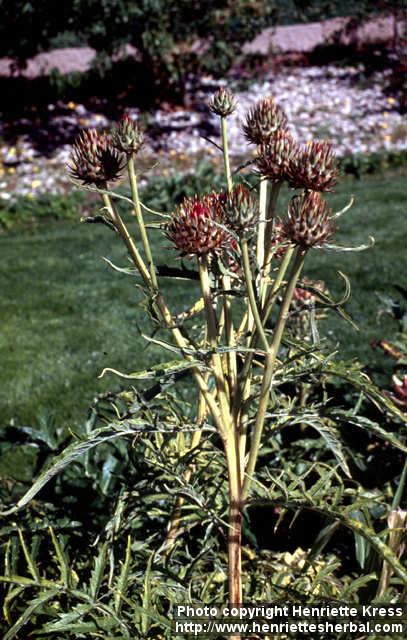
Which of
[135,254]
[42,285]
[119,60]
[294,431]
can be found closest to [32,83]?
[119,60]

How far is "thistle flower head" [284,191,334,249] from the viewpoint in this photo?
3.43 feet

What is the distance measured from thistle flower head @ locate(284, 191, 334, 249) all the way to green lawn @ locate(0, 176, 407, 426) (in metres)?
1.93

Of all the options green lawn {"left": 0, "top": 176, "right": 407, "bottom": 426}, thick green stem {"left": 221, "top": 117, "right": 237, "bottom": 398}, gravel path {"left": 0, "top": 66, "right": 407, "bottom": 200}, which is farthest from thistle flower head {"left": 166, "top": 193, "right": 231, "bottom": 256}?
gravel path {"left": 0, "top": 66, "right": 407, "bottom": 200}

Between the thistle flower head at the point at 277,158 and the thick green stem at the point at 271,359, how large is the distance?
13cm

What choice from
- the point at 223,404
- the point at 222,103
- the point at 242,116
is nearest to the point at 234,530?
the point at 223,404

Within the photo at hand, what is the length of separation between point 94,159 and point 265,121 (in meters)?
0.28

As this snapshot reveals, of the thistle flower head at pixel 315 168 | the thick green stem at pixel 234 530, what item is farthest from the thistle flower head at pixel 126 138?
the thick green stem at pixel 234 530

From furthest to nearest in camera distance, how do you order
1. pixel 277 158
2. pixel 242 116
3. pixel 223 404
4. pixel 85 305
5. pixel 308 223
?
1. pixel 242 116
2. pixel 85 305
3. pixel 223 404
4. pixel 277 158
5. pixel 308 223

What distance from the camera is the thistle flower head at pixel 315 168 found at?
3.55 ft

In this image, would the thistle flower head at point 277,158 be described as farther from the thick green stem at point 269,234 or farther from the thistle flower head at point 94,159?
the thistle flower head at point 94,159

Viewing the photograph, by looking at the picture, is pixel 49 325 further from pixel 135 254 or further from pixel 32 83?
pixel 32 83

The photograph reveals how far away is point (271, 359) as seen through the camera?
3.70 feet

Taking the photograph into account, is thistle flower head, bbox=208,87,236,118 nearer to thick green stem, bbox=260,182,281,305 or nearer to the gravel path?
thick green stem, bbox=260,182,281,305

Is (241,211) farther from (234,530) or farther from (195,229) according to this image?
(234,530)
